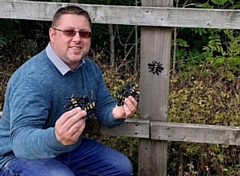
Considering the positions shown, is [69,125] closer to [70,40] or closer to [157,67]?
[70,40]

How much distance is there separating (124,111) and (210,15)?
0.81 meters

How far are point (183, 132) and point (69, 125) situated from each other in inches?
48.8

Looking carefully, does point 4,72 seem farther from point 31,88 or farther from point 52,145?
point 52,145

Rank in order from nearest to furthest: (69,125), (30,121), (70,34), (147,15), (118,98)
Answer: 1. (69,125)
2. (30,121)
3. (70,34)
4. (118,98)
5. (147,15)

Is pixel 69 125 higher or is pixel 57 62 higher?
pixel 57 62

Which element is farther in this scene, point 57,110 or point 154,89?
point 154,89

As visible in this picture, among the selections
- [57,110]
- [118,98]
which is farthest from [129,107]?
[57,110]

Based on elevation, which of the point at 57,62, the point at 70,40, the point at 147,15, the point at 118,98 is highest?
the point at 147,15

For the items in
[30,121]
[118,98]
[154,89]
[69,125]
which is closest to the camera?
[69,125]

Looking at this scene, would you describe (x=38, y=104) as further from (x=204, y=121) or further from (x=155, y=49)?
(x=204, y=121)

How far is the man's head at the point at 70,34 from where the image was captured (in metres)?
2.48

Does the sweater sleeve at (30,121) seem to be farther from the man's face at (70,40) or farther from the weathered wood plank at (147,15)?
the weathered wood plank at (147,15)

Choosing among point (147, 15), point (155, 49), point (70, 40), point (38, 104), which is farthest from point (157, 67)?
point (38, 104)

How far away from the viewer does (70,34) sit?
249cm
